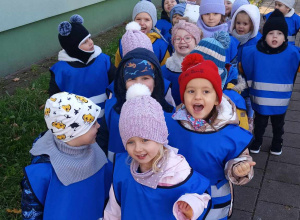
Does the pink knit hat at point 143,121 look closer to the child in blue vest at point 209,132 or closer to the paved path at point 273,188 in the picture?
the child in blue vest at point 209,132

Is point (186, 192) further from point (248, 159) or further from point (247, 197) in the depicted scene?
point (247, 197)

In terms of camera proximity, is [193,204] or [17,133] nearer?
[193,204]

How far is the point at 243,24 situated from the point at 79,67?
223 centimetres

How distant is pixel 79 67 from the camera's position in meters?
3.63

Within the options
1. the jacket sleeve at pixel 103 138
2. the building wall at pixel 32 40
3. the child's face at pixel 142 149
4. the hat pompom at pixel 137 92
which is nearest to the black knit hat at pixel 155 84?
the jacket sleeve at pixel 103 138

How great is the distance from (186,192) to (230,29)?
10.6 feet

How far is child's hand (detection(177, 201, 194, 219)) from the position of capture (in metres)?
1.79

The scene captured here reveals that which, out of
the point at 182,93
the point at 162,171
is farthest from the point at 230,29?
the point at 162,171

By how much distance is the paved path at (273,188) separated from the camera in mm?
3450

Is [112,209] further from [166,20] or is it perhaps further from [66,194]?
[166,20]

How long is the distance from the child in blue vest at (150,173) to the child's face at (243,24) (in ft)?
9.42

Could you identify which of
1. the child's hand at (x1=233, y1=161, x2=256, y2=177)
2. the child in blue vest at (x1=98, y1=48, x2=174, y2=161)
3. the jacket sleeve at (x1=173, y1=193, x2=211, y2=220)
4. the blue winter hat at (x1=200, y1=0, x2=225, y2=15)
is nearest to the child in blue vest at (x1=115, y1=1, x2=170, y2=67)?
the blue winter hat at (x1=200, y1=0, x2=225, y2=15)

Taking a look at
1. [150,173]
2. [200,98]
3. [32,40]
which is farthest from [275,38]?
[32,40]

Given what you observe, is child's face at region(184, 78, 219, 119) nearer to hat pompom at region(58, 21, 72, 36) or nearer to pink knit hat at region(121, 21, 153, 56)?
pink knit hat at region(121, 21, 153, 56)
